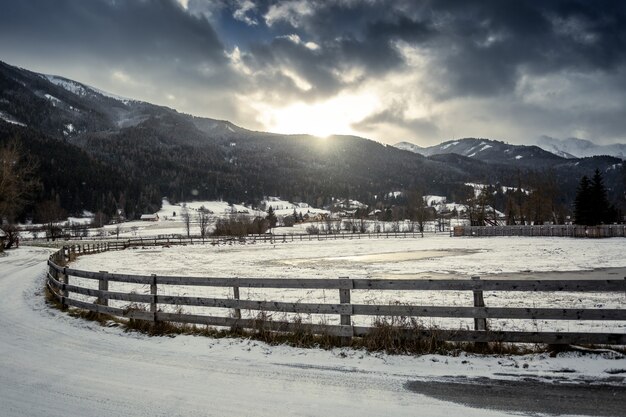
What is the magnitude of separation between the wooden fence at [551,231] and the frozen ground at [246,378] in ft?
207

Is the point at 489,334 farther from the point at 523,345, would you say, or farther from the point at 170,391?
the point at 170,391

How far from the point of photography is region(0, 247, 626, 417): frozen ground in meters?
5.57

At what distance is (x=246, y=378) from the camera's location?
6.73m

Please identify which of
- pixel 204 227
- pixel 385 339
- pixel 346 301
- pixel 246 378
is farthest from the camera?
pixel 204 227

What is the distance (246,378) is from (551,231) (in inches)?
2840

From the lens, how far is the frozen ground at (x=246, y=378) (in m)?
5.57

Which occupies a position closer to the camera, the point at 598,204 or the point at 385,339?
the point at 385,339

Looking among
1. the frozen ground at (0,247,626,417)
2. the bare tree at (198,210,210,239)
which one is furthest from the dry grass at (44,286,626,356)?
the bare tree at (198,210,210,239)

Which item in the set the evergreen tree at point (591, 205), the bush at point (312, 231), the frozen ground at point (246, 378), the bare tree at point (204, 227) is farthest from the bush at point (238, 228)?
the frozen ground at point (246, 378)

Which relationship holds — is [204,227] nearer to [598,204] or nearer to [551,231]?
[551,231]

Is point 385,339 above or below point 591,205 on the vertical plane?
below

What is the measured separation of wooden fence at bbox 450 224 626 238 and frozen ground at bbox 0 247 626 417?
63.2m

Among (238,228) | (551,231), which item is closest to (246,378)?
(551,231)

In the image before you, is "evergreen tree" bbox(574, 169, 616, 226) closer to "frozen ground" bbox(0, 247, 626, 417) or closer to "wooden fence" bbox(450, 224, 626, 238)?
"wooden fence" bbox(450, 224, 626, 238)
